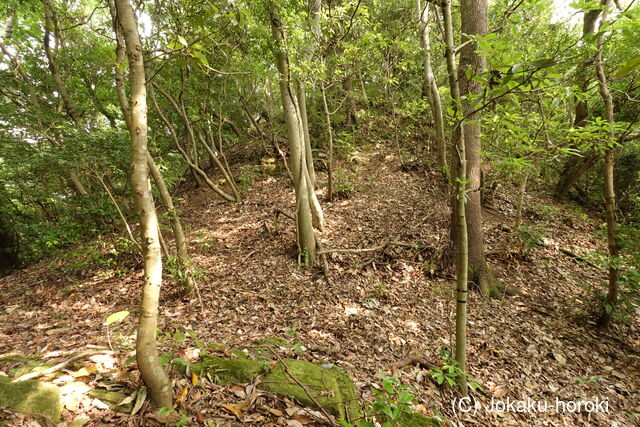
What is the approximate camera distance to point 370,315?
4805 mm

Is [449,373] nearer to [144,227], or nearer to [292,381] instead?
[292,381]

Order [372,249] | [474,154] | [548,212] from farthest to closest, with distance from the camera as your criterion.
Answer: [548,212] → [372,249] → [474,154]

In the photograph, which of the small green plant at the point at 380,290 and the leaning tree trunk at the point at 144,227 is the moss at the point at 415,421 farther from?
the small green plant at the point at 380,290

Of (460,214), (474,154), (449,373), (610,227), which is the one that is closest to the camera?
(460,214)

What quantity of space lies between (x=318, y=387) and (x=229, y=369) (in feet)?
2.90

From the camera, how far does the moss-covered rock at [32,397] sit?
1.82 metres

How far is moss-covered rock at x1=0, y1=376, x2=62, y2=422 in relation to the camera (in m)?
1.82

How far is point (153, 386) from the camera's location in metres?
2.05

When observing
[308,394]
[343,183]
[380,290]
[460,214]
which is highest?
[343,183]

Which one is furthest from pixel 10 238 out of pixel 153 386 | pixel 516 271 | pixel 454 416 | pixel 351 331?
pixel 516 271

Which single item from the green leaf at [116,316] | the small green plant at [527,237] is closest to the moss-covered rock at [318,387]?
the green leaf at [116,316]

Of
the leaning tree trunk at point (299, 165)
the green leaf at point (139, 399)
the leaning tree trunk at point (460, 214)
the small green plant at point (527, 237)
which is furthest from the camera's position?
the small green plant at point (527, 237)

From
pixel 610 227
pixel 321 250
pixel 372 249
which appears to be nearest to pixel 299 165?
pixel 321 250

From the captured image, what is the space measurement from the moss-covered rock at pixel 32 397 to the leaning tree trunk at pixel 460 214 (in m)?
3.57
